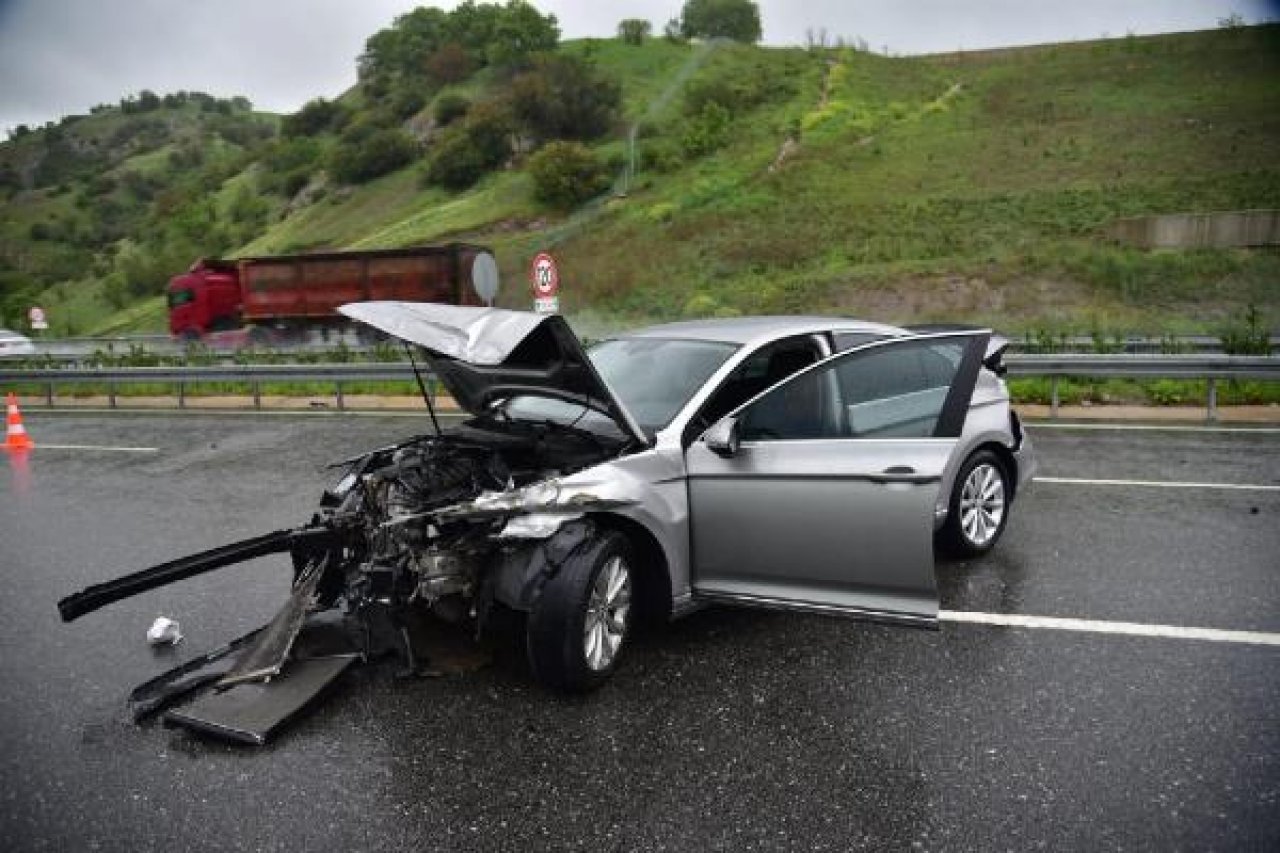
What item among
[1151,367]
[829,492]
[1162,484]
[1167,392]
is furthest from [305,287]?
[829,492]

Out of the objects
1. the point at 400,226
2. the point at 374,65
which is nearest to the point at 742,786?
the point at 400,226

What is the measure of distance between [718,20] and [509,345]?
93877mm

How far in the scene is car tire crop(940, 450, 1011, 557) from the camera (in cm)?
531

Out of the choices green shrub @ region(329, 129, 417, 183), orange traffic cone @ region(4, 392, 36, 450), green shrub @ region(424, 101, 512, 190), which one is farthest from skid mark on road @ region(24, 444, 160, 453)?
green shrub @ region(329, 129, 417, 183)

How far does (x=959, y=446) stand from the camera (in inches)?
205

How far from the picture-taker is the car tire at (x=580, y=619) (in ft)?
12.0

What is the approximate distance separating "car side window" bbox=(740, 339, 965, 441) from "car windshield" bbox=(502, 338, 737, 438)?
18.9 inches

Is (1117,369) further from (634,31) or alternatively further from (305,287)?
(634,31)

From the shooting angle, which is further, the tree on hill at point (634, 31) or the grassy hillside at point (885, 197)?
the tree on hill at point (634, 31)

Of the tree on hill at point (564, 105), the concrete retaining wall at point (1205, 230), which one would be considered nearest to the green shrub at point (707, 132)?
the tree on hill at point (564, 105)

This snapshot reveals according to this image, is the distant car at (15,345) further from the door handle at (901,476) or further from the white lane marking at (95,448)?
the door handle at (901,476)

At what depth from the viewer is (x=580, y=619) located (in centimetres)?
366

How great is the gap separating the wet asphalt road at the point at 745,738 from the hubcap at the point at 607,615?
165mm

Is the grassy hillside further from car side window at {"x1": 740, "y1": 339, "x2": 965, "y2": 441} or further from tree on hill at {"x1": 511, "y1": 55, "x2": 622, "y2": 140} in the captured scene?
car side window at {"x1": 740, "y1": 339, "x2": 965, "y2": 441}
